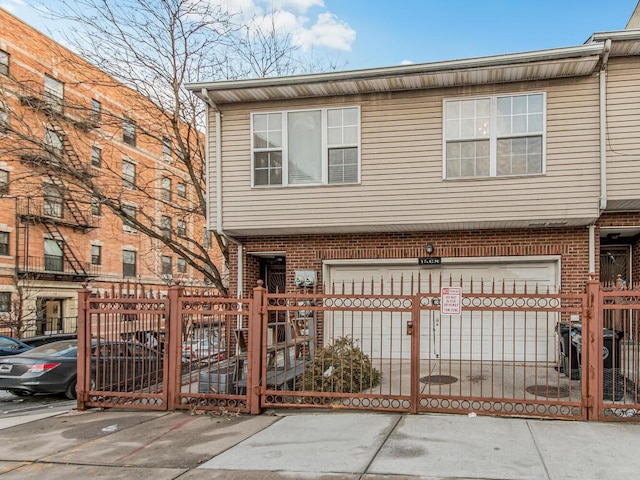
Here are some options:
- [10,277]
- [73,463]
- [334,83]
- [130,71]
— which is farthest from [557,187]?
[10,277]

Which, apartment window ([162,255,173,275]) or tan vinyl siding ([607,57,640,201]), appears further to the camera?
apartment window ([162,255,173,275])

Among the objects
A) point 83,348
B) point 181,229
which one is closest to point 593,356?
point 83,348

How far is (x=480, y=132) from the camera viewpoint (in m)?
10.1

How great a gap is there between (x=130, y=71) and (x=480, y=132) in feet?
29.4

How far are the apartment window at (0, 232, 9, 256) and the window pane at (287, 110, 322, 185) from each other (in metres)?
17.5

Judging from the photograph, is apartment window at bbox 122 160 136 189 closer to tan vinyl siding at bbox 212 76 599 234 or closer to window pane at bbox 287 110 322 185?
tan vinyl siding at bbox 212 76 599 234

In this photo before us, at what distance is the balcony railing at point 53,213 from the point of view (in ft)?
74.3

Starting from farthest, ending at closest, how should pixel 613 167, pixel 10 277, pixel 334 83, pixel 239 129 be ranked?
pixel 10 277
pixel 239 129
pixel 334 83
pixel 613 167

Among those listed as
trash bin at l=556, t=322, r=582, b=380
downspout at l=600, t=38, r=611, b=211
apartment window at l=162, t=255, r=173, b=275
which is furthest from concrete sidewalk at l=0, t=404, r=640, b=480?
apartment window at l=162, t=255, r=173, b=275

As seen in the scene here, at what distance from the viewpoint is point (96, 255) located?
27.3 meters

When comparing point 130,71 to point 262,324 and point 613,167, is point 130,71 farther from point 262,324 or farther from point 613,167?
point 613,167

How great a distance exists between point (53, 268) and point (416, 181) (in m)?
20.7

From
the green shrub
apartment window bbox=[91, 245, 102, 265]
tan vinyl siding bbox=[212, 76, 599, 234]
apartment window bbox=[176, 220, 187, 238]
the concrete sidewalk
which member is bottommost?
the concrete sidewalk

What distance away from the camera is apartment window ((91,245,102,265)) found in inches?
1060
